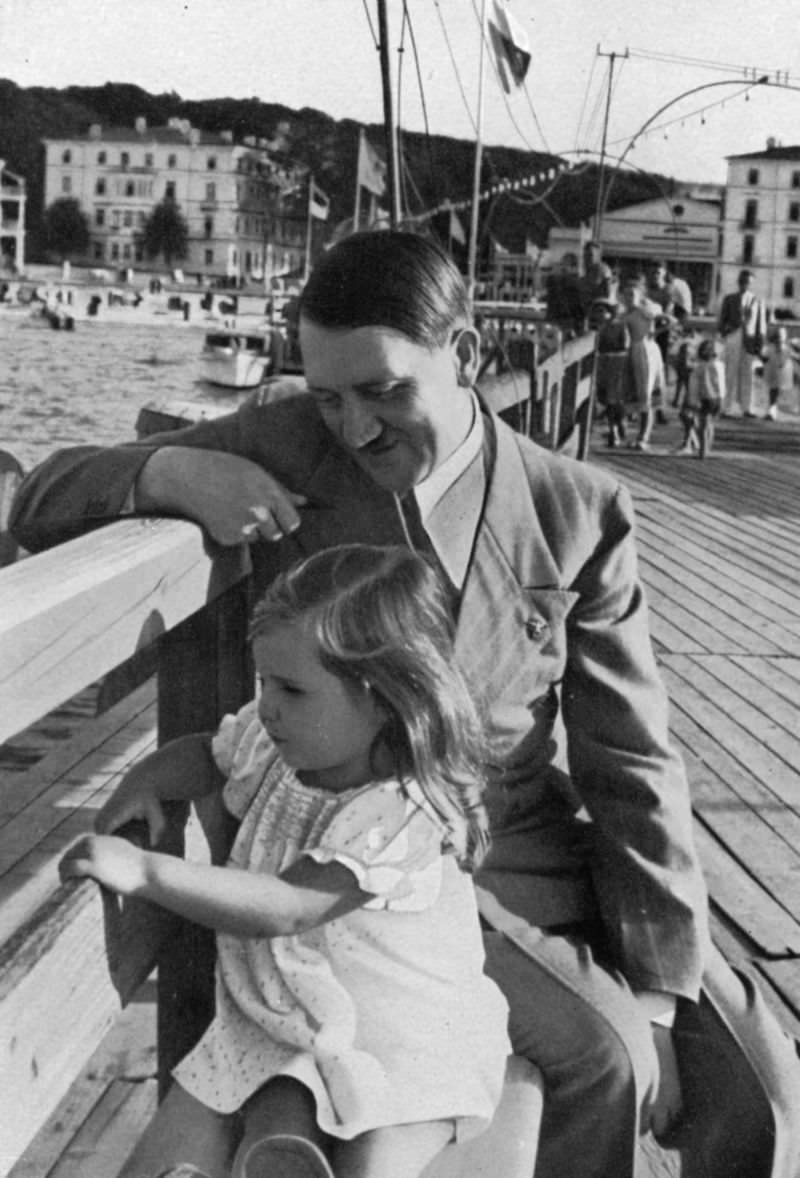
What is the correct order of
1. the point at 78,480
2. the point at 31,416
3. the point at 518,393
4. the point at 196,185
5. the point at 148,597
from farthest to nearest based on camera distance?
the point at 196,185, the point at 31,416, the point at 518,393, the point at 78,480, the point at 148,597

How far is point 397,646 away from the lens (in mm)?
1636

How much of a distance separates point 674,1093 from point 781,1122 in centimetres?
13

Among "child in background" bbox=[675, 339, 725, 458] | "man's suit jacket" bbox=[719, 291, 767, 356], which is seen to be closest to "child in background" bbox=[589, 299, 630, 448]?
"child in background" bbox=[675, 339, 725, 458]

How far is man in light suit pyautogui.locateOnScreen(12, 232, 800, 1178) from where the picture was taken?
1.88 meters

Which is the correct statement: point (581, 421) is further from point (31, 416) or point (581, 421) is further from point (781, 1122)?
point (31, 416)

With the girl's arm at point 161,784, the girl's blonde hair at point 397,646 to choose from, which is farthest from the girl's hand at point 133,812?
the girl's blonde hair at point 397,646

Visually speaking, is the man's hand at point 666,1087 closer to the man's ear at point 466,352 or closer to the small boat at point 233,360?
the man's ear at point 466,352

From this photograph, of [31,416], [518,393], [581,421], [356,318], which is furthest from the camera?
[31,416]

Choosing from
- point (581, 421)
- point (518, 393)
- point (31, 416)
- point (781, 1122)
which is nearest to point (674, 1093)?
point (781, 1122)

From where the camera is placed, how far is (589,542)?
→ 2.05 meters

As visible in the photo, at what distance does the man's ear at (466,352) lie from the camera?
1944 mm

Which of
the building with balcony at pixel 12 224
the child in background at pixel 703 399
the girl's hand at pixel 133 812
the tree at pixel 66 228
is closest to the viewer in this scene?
the girl's hand at pixel 133 812

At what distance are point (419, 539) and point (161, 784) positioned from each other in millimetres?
475

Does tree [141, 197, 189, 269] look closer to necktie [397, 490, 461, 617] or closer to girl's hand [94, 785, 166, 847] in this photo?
necktie [397, 490, 461, 617]
